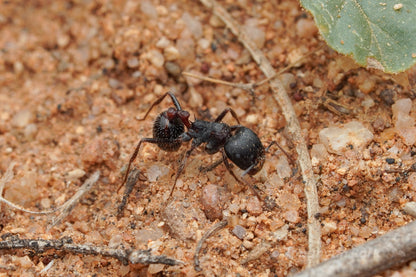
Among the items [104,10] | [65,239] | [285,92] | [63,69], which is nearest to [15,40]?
[63,69]

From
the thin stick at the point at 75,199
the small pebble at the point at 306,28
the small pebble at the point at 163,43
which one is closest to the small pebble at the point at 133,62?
the small pebble at the point at 163,43

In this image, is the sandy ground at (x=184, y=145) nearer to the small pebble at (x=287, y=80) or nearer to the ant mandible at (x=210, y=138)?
the small pebble at (x=287, y=80)

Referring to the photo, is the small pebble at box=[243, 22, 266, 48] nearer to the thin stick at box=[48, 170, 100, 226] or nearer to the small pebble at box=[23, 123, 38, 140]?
the thin stick at box=[48, 170, 100, 226]

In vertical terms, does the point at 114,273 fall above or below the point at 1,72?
below

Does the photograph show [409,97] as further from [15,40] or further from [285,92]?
[15,40]

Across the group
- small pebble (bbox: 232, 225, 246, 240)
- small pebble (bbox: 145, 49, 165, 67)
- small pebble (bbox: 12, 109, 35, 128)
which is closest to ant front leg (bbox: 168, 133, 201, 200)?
small pebble (bbox: 232, 225, 246, 240)

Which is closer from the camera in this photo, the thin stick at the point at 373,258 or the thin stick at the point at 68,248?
the thin stick at the point at 373,258
